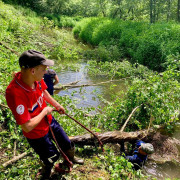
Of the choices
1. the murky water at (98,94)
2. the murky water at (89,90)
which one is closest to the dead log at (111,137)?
the murky water at (98,94)

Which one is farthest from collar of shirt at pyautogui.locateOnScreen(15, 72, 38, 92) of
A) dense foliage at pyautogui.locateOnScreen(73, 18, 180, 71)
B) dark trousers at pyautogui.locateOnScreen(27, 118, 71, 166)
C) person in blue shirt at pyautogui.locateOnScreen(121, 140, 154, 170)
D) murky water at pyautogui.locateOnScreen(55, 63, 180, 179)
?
dense foliage at pyautogui.locateOnScreen(73, 18, 180, 71)

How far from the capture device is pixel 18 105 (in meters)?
1.81

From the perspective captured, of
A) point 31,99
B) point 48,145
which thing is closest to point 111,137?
point 48,145

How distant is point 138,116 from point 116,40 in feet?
34.1

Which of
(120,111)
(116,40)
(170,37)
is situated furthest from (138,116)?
(116,40)

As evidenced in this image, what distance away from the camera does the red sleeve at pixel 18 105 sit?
5.89ft

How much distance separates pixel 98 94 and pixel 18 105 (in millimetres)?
4881

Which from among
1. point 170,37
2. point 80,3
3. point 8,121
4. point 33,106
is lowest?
point 8,121

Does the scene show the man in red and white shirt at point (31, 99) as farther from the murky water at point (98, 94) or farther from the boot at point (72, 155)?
the murky water at point (98, 94)

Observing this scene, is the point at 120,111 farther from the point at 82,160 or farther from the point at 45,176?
the point at 45,176

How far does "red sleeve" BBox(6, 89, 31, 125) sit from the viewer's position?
1.80 m

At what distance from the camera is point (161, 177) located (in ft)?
12.8

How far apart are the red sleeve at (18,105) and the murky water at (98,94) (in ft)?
10.4

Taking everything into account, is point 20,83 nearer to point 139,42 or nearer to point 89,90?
point 89,90
